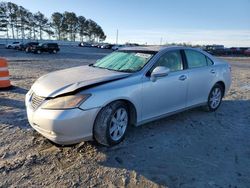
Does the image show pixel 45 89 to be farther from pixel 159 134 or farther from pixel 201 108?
pixel 201 108

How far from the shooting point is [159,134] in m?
4.72

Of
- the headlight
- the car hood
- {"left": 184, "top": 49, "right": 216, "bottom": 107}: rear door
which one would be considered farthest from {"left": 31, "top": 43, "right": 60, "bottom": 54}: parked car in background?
the headlight

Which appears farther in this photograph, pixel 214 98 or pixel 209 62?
pixel 214 98

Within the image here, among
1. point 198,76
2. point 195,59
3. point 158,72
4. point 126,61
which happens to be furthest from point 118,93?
point 195,59

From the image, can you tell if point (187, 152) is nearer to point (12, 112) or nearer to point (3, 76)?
point (12, 112)

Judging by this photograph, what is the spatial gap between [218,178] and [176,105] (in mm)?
1942

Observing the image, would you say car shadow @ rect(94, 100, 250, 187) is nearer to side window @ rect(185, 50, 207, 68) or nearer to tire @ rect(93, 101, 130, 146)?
tire @ rect(93, 101, 130, 146)

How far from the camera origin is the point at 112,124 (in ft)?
13.2

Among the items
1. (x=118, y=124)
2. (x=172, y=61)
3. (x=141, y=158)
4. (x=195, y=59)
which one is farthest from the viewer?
(x=195, y=59)

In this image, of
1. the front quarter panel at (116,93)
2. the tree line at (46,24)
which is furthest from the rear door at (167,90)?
the tree line at (46,24)

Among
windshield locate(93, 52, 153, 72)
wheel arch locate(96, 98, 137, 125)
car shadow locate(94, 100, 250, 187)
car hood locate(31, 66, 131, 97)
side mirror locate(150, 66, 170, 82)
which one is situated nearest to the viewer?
car shadow locate(94, 100, 250, 187)

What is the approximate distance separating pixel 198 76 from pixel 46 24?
96.3 m

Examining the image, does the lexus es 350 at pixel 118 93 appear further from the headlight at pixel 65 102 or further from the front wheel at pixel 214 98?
the front wheel at pixel 214 98

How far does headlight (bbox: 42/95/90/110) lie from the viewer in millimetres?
3551
